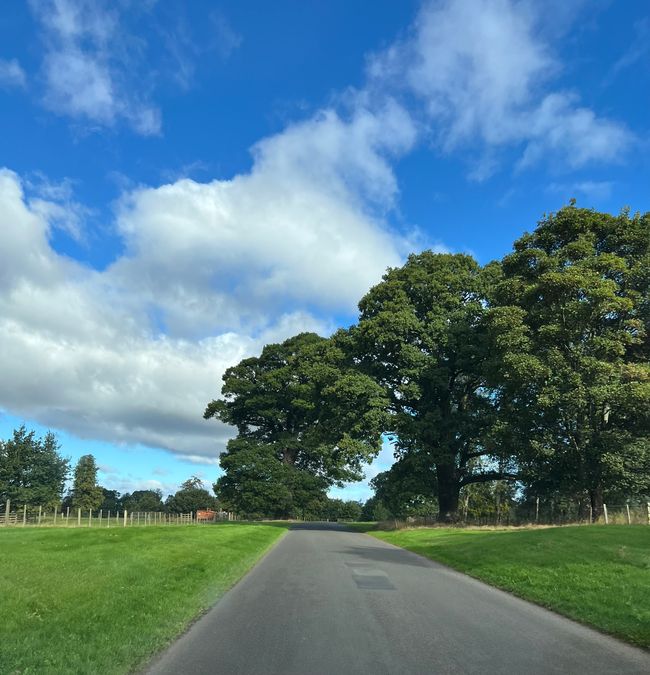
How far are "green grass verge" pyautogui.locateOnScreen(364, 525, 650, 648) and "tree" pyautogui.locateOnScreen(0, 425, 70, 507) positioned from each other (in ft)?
232

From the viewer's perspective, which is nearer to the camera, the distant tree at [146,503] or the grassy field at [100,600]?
the grassy field at [100,600]

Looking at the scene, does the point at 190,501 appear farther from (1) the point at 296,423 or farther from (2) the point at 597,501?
(2) the point at 597,501

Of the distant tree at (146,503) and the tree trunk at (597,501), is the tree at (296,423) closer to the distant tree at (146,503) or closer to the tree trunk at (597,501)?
the tree trunk at (597,501)

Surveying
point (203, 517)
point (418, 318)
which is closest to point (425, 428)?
point (418, 318)

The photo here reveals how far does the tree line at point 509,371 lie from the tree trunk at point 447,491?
0.31 ft

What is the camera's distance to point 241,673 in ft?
20.7

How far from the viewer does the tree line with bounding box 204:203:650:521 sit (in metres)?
33.2

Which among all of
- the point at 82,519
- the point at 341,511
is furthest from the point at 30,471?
the point at 341,511

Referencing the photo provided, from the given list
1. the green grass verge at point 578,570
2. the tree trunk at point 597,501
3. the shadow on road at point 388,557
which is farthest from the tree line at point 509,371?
the shadow on road at point 388,557

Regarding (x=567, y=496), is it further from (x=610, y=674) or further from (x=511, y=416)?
(x=610, y=674)

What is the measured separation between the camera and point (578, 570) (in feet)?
46.2

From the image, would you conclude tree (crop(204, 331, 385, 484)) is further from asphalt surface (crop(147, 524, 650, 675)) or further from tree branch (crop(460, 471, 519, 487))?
asphalt surface (crop(147, 524, 650, 675))

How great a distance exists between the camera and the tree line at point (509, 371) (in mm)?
33219

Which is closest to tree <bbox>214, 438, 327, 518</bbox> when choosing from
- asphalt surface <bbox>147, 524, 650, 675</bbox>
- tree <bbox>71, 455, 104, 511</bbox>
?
asphalt surface <bbox>147, 524, 650, 675</bbox>
